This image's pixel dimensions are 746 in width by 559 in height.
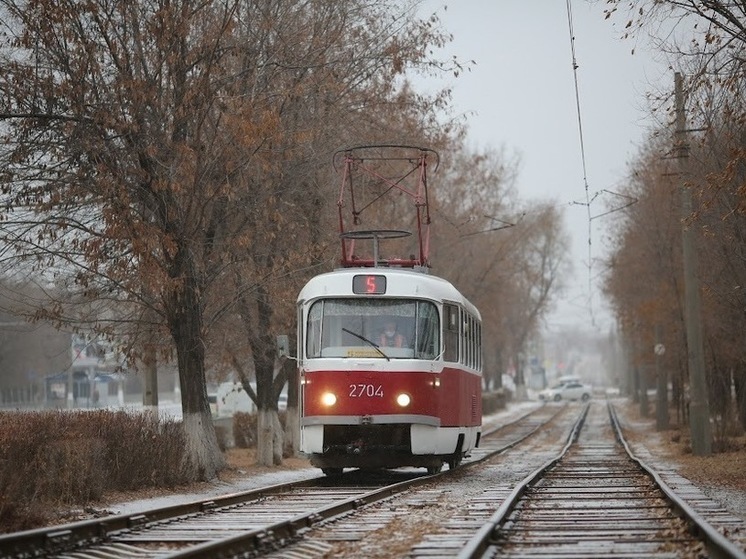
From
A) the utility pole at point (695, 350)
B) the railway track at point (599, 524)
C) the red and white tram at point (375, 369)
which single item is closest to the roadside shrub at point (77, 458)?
the red and white tram at point (375, 369)

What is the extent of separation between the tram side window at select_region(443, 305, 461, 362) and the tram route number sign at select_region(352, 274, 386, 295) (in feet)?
3.84

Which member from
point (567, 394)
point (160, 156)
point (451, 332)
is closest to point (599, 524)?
point (451, 332)

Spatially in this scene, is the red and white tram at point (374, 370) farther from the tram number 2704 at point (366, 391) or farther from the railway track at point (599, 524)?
the railway track at point (599, 524)

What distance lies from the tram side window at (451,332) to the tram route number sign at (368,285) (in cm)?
117

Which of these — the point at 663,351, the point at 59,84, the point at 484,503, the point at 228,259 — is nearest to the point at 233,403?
the point at 663,351

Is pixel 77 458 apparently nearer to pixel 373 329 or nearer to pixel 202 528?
pixel 373 329

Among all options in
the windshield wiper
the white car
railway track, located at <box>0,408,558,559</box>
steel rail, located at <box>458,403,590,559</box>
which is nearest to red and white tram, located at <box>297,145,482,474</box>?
the windshield wiper

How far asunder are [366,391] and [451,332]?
2.13 meters

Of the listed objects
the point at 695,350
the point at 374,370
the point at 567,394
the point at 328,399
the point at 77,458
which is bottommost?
the point at 77,458

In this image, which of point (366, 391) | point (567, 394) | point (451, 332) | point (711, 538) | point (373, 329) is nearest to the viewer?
point (711, 538)

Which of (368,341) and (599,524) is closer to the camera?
(599,524)

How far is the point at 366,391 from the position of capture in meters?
20.2

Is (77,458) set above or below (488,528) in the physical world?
above

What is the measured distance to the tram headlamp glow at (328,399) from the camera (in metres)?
20.3
